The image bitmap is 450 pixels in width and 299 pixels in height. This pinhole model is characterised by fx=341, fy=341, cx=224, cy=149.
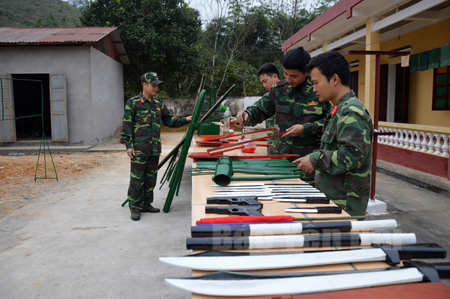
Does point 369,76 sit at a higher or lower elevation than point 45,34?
lower

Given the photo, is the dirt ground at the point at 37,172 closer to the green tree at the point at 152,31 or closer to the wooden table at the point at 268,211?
the wooden table at the point at 268,211

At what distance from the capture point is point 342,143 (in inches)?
71.1

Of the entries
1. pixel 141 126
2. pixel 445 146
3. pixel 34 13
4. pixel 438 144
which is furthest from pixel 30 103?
pixel 34 13

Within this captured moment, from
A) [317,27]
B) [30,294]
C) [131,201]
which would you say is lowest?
[30,294]

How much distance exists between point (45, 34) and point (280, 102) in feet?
33.3

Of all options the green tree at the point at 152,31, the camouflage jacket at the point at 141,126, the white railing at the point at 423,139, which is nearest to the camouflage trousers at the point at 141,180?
the camouflage jacket at the point at 141,126

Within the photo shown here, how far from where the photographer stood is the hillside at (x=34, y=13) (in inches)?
1253

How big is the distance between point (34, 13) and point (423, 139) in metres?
41.9

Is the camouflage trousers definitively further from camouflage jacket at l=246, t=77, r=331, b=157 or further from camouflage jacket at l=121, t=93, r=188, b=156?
camouflage jacket at l=246, t=77, r=331, b=157

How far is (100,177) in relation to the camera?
21.8 feet

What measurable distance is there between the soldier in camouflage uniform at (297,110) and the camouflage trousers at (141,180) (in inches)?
64.3

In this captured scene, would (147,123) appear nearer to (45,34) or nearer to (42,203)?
(42,203)

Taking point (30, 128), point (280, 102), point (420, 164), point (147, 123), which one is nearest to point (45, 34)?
point (30, 128)

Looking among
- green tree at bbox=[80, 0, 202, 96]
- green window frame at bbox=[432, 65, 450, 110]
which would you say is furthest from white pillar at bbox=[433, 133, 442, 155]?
green tree at bbox=[80, 0, 202, 96]
